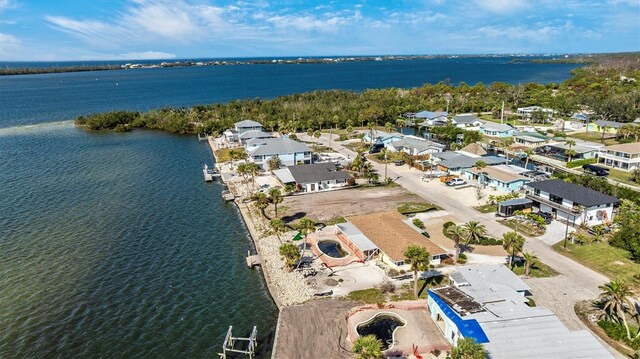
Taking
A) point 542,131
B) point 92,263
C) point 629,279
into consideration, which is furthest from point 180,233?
point 542,131

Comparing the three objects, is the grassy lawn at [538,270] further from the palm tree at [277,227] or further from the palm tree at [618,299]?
the palm tree at [277,227]

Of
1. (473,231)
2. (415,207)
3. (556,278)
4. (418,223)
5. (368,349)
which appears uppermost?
(368,349)

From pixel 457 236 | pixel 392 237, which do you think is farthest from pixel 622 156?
pixel 392 237

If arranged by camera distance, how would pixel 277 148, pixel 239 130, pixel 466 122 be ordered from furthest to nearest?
1. pixel 466 122
2. pixel 239 130
3. pixel 277 148

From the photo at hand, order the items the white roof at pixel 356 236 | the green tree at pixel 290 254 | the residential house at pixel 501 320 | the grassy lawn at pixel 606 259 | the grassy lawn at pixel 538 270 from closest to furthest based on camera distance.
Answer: the residential house at pixel 501 320 < the grassy lawn at pixel 538 270 < the grassy lawn at pixel 606 259 < the green tree at pixel 290 254 < the white roof at pixel 356 236

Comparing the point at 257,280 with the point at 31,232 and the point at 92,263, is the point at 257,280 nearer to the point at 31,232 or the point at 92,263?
the point at 92,263

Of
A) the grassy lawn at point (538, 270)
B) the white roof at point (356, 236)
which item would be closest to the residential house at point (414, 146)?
the white roof at point (356, 236)

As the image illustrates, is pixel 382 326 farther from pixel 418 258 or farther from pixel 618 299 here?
pixel 618 299
